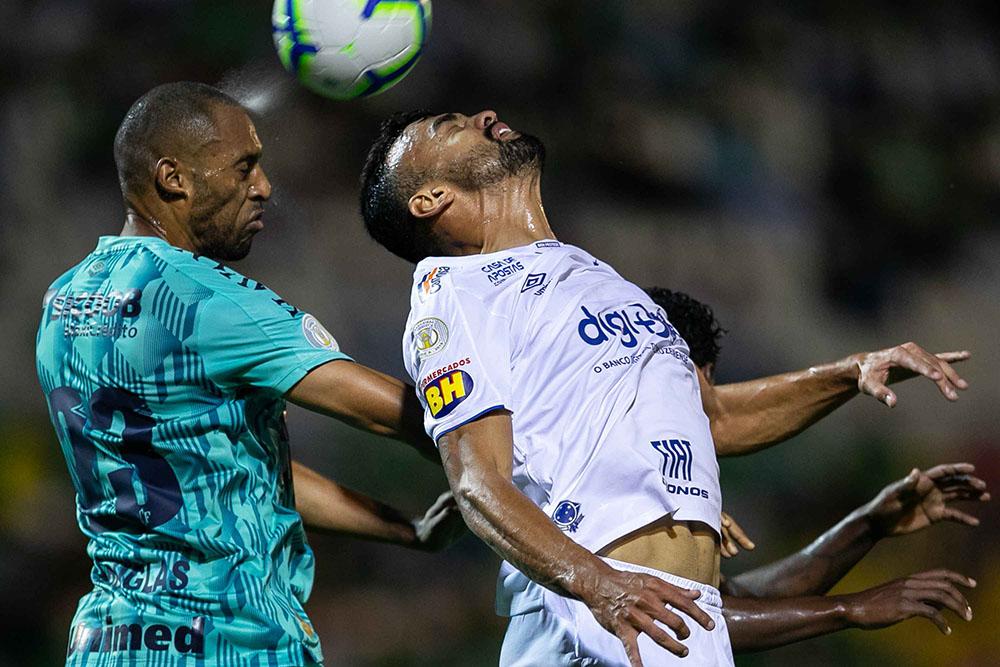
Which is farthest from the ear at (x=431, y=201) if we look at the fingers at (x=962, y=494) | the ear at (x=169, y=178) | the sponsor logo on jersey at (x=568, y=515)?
the fingers at (x=962, y=494)

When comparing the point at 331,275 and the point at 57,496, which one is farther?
the point at 331,275

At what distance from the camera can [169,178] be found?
3.08 metres

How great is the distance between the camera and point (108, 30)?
23.4 feet

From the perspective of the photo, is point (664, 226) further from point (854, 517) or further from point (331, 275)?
point (854, 517)

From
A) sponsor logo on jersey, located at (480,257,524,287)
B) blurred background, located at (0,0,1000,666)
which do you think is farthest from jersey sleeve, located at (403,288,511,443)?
blurred background, located at (0,0,1000,666)

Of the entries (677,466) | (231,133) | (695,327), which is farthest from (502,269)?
(695,327)

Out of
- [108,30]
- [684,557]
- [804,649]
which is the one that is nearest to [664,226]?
[804,649]

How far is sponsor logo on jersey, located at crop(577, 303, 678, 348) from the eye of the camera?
9.68 ft

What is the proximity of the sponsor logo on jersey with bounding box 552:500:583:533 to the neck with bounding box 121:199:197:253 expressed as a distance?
47.0 inches

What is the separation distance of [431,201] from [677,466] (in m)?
1.05

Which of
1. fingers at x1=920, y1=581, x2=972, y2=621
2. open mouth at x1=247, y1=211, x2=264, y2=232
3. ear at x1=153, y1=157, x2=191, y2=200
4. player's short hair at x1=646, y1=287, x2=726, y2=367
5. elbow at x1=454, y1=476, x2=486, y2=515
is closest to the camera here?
elbow at x1=454, y1=476, x2=486, y2=515

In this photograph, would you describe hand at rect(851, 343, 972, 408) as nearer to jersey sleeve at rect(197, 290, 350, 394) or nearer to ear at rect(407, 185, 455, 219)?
ear at rect(407, 185, 455, 219)

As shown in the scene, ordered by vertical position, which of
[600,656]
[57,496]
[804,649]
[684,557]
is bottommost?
[804,649]

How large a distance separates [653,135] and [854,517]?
157 inches
